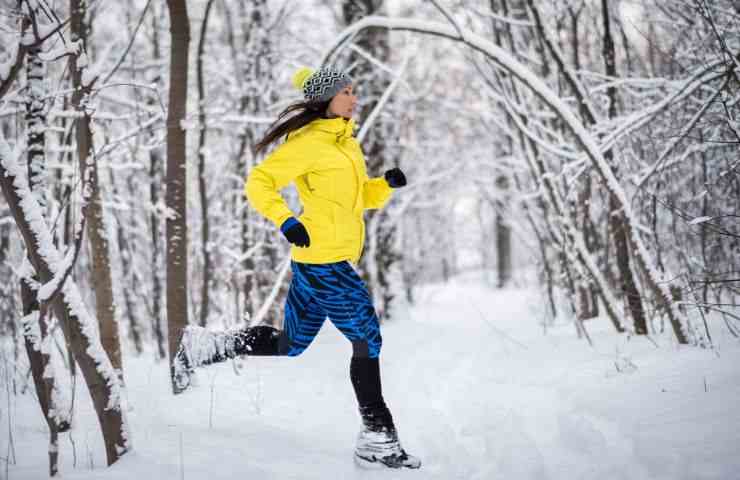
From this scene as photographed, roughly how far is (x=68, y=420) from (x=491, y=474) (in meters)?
1.79

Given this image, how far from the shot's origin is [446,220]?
17375 millimetres

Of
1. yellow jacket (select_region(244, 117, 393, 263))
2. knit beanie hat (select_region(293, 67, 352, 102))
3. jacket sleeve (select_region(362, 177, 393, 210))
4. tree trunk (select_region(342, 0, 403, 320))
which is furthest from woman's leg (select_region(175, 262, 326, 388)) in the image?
tree trunk (select_region(342, 0, 403, 320))

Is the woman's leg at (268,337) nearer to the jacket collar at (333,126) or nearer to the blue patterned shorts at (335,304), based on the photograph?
the blue patterned shorts at (335,304)

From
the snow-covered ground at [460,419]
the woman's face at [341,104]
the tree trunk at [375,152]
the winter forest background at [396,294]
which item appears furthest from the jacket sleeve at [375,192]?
the tree trunk at [375,152]

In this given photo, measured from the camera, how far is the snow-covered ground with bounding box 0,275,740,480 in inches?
73.6

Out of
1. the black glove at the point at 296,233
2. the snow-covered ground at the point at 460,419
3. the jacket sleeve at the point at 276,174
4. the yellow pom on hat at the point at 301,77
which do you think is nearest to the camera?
the snow-covered ground at the point at 460,419

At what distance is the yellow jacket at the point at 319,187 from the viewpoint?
2.14 m

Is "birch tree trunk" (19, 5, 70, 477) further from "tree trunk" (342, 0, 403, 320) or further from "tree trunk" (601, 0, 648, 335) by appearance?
"tree trunk" (342, 0, 403, 320)

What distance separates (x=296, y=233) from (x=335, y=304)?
35 centimetres

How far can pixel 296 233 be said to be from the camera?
199 centimetres

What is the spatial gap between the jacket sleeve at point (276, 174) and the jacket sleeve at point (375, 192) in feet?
1.11

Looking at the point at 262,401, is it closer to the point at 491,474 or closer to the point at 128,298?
the point at 491,474

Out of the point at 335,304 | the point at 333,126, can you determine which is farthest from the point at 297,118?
the point at 335,304

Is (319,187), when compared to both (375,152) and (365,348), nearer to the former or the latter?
(365,348)
